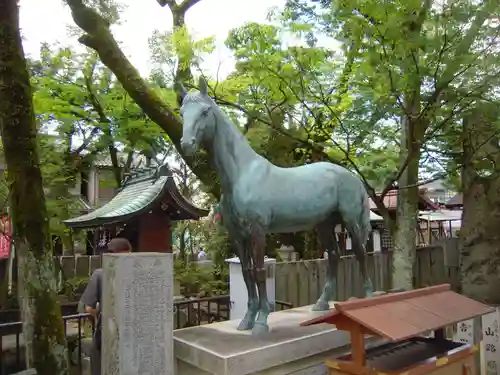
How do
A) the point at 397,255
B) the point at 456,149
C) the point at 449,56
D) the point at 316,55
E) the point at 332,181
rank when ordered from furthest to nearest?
the point at 456,149, the point at 397,255, the point at 316,55, the point at 449,56, the point at 332,181

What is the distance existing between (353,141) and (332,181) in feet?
14.8

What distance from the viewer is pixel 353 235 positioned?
16.9 ft

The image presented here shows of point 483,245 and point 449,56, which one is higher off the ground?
point 449,56

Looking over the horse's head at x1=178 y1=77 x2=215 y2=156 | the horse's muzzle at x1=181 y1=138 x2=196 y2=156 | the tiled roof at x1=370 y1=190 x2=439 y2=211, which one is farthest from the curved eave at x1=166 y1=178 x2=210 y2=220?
the tiled roof at x1=370 y1=190 x2=439 y2=211

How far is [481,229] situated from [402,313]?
684cm

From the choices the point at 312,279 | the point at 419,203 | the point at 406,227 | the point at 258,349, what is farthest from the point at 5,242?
the point at 419,203

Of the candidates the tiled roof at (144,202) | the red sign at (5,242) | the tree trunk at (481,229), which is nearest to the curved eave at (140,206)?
the tiled roof at (144,202)

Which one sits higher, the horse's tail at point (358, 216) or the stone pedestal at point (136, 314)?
the horse's tail at point (358, 216)

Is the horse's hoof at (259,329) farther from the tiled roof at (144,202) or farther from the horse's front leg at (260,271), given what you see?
the tiled roof at (144,202)

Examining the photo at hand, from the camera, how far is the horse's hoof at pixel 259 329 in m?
4.27

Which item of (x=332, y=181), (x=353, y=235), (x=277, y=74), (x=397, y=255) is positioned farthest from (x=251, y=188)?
(x=397, y=255)

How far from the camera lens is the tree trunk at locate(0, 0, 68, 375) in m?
4.17

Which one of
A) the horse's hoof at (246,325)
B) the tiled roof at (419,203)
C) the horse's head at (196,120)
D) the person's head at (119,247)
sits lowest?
the horse's hoof at (246,325)

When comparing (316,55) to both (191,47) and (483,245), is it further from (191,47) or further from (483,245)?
(483,245)
